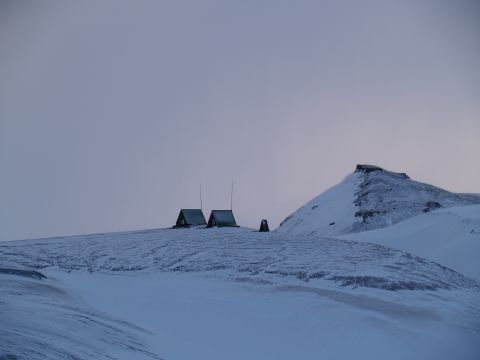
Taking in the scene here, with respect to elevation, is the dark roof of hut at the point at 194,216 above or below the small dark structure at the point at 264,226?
above

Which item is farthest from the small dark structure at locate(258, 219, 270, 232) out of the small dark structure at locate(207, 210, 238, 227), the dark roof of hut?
the dark roof of hut

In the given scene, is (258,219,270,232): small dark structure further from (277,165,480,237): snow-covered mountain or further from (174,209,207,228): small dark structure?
(277,165,480,237): snow-covered mountain

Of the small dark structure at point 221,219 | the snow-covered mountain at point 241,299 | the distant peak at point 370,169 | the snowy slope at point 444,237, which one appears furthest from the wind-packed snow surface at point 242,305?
the distant peak at point 370,169

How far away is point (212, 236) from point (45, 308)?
13951 mm

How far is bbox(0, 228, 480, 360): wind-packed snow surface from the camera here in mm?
9438

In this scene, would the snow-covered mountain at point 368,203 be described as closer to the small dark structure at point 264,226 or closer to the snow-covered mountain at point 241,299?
the small dark structure at point 264,226

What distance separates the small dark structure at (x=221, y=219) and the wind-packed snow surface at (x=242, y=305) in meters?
10.8

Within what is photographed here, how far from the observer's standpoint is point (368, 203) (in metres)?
42.4

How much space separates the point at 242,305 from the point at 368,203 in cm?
Result: 3011

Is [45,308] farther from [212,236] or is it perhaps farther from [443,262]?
[443,262]

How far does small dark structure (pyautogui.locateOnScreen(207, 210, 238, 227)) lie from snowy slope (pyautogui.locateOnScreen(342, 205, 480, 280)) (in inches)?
275

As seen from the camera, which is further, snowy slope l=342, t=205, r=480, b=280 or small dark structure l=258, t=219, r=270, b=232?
small dark structure l=258, t=219, r=270, b=232

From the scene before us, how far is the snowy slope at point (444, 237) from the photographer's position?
21.1m

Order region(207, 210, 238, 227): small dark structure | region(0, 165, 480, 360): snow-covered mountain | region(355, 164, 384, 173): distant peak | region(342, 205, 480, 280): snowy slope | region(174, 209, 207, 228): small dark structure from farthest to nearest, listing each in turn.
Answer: region(355, 164, 384, 173): distant peak, region(174, 209, 207, 228): small dark structure, region(207, 210, 238, 227): small dark structure, region(342, 205, 480, 280): snowy slope, region(0, 165, 480, 360): snow-covered mountain
